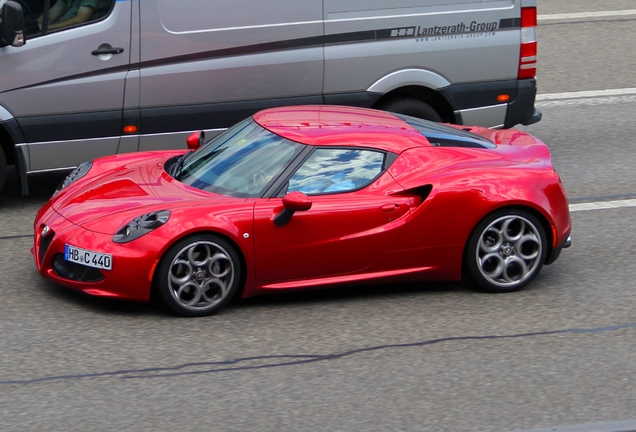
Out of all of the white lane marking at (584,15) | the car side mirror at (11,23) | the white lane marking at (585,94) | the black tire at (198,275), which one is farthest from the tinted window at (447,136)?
the white lane marking at (584,15)

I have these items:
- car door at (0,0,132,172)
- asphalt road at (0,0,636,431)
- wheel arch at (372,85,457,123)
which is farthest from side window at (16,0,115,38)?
wheel arch at (372,85,457,123)

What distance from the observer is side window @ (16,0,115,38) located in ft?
28.2

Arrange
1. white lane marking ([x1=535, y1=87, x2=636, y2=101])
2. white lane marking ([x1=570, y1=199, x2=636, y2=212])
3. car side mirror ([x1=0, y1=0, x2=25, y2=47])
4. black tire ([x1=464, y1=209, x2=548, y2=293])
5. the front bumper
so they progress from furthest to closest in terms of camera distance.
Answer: white lane marking ([x1=535, y1=87, x2=636, y2=101])
white lane marking ([x1=570, y1=199, x2=636, y2=212])
car side mirror ([x1=0, y1=0, x2=25, y2=47])
black tire ([x1=464, y1=209, x2=548, y2=293])
the front bumper

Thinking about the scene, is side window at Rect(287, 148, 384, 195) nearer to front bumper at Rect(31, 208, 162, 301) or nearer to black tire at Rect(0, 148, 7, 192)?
front bumper at Rect(31, 208, 162, 301)

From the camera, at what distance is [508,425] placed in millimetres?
4988

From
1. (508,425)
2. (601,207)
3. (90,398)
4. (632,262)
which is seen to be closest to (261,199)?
(90,398)

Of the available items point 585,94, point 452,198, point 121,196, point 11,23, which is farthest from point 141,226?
point 585,94

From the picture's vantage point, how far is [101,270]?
6227 millimetres

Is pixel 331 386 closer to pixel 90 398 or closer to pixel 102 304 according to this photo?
pixel 90 398

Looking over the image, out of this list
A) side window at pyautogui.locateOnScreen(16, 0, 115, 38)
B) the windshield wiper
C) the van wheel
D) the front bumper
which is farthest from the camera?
the van wheel

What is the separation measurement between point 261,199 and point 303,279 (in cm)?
57

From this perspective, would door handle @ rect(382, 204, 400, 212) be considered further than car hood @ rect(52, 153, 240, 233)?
Yes

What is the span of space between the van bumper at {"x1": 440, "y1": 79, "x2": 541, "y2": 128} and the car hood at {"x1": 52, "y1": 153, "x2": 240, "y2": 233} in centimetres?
327

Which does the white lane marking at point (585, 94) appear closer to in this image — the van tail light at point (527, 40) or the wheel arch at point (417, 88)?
the van tail light at point (527, 40)
